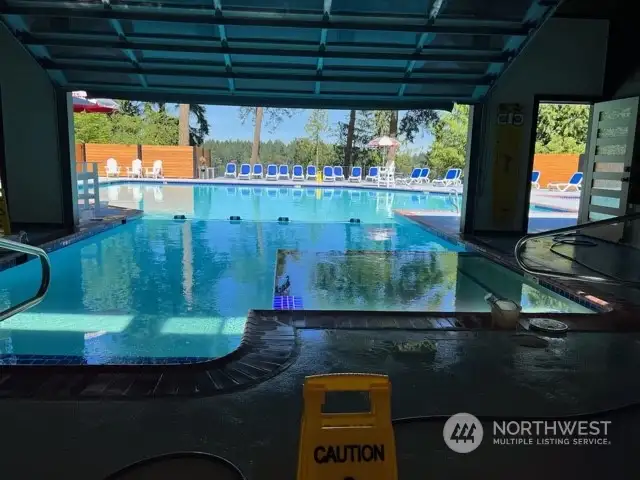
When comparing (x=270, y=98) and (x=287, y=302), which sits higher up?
(x=270, y=98)

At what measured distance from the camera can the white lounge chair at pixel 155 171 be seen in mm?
19359

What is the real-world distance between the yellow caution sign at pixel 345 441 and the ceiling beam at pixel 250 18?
Result: 5.29 meters

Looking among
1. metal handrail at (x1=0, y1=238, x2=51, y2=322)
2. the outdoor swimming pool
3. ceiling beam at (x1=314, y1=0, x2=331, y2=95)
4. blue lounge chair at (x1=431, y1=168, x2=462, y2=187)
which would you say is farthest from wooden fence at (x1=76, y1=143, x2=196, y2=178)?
metal handrail at (x1=0, y1=238, x2=51, y2=322)

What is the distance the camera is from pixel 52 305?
4.66 m

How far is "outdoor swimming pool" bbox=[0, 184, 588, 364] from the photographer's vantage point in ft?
12.8

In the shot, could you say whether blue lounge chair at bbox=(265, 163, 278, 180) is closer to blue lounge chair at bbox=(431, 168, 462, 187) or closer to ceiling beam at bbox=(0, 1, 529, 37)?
blue lounge chair at bbox=(431, 168, 462, 187)

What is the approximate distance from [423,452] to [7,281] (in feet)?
15.4

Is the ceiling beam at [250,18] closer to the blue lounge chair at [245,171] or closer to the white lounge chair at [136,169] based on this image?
the blue lounge chair at [245,171]

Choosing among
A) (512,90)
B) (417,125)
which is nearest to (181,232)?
(512,90)

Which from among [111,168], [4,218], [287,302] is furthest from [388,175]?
[287,302]

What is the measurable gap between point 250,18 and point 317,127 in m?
18.6

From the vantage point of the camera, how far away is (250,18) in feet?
18.7

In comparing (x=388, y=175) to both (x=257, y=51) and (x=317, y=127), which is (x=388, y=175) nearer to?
(x=317, y=127)

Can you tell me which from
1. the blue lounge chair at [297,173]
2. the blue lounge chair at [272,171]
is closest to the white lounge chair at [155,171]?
the blue lounge chair at [272,171]
